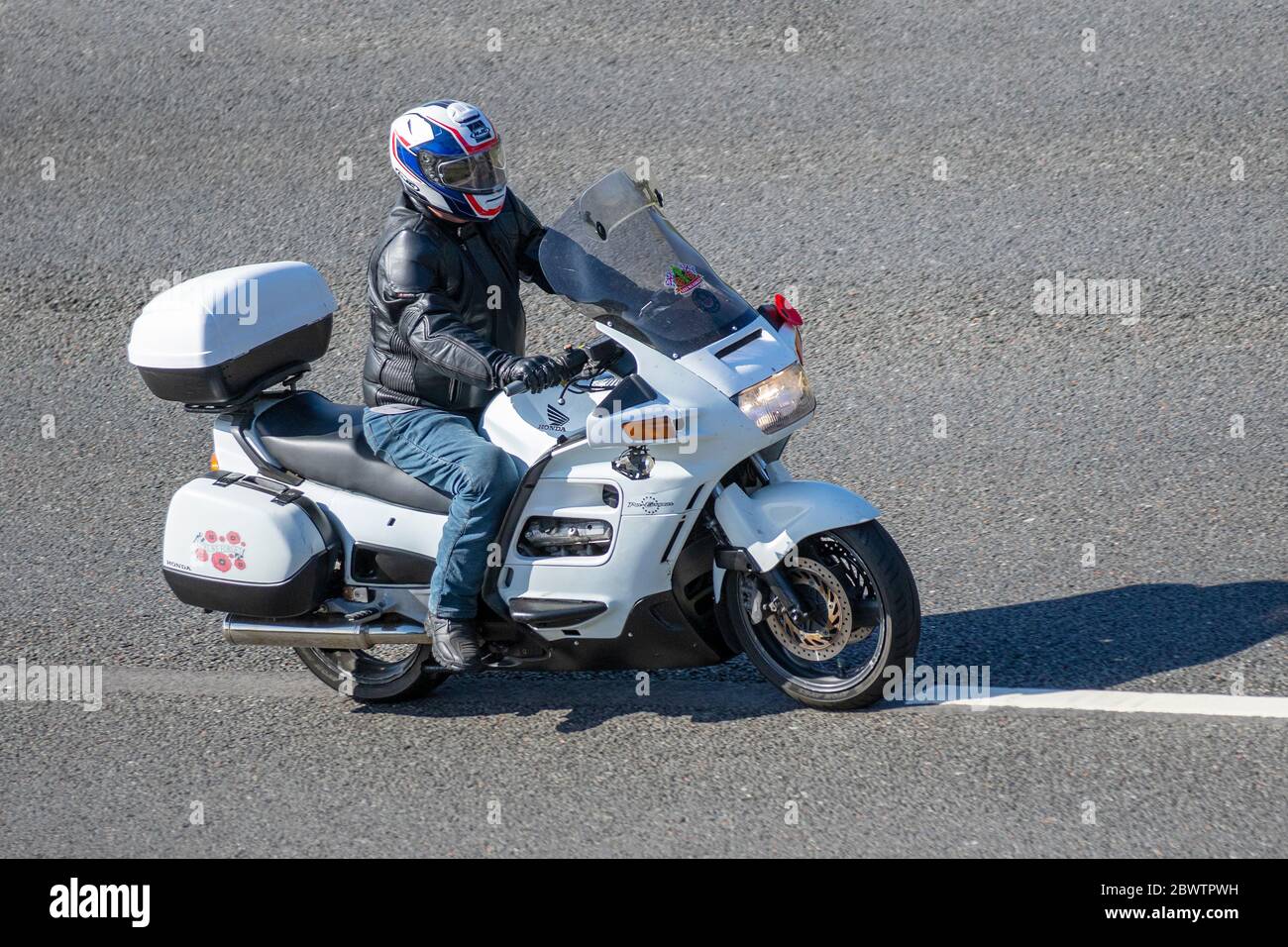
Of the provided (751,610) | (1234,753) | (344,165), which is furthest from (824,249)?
(1234,753)

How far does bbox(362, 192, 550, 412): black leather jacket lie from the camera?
4.67 metres

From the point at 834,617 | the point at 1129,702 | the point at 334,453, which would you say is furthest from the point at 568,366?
the point at 1129,702

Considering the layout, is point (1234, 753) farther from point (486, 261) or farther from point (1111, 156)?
point (1111, 156)

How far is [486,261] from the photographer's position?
4.95m

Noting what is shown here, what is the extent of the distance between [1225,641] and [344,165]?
21.4 ft

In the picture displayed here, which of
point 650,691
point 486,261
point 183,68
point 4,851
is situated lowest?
point 4,851

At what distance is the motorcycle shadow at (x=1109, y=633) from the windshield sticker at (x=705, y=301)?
145 centimetres

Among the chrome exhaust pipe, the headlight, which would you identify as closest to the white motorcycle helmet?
the headlight

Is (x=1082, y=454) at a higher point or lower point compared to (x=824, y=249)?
lower

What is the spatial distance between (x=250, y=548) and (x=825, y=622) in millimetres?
1938

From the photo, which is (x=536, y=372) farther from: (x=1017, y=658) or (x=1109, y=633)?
(x=1109, y=633)

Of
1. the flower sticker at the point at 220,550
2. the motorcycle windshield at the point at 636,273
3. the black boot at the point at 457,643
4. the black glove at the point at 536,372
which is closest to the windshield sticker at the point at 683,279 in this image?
the motorcycle windshield at the point at 636,273

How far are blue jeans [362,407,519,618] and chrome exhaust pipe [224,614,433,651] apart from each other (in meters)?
0.21
